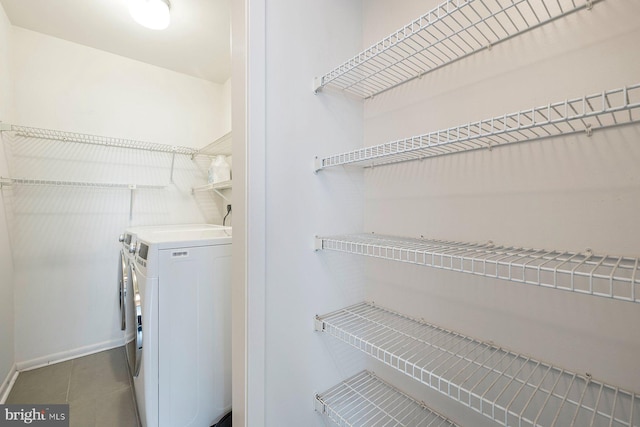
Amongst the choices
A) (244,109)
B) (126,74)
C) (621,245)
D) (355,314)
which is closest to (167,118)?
(126,74)

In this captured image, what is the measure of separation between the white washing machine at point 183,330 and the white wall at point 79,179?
1182 mm

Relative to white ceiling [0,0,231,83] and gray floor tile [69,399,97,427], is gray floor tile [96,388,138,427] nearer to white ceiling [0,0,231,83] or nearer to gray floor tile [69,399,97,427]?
gray floor tile [69,399,97,427]

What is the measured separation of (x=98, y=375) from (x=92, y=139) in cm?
186

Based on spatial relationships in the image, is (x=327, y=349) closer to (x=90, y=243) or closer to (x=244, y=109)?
(x=244, y=109)

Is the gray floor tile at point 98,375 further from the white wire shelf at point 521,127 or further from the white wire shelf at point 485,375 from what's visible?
the white wire shelf at point 521,127

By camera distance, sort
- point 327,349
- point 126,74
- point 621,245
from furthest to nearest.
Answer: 1. point 126,74
2. point 327,349
3. point 621,245

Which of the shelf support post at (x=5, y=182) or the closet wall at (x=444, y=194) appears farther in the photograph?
the shelf support post at (x=5, y=182)

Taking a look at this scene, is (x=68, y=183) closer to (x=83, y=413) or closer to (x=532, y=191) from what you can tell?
(x=83, y=413)

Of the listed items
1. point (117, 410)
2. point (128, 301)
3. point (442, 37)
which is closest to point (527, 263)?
point (442, 37)

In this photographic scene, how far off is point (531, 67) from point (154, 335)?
1.78m

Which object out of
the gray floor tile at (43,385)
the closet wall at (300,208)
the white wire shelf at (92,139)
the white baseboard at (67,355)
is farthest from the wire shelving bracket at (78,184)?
the closet wall at (300,208)

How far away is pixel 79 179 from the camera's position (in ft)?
6.83

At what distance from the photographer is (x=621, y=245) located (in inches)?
24.2

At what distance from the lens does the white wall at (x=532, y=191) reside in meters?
0.61
